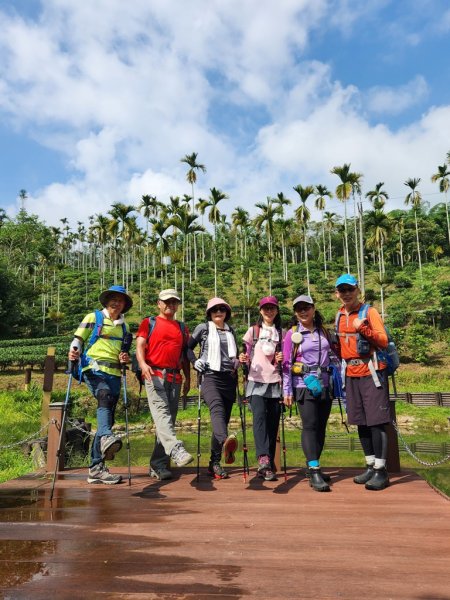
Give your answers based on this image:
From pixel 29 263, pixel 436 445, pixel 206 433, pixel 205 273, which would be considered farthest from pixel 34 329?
pixel 436 445

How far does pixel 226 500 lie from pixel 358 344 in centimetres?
177

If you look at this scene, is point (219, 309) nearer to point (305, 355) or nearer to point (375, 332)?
point (305, 355)

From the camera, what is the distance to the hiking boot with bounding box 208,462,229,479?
4.40 m

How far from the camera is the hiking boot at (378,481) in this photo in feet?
12.5

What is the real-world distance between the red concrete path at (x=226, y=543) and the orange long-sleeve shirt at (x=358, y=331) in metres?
1.05

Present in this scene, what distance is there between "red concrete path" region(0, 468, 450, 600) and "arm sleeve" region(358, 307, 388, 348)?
1269 millimetres

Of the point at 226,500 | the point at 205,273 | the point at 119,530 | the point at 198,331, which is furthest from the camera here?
the point at 205,273

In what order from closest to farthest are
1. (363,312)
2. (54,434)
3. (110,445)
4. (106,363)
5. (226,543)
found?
1. (226,543)
2. (110,445)
3. (363,312)
4. (106,363)
5. (54,434)

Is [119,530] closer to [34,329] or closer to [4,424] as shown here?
[4,424]

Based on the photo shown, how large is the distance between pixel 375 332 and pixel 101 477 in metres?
2.97

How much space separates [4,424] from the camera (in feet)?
42.8

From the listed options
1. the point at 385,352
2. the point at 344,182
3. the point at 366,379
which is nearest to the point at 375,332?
the point at 385,352

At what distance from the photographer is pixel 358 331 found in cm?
394

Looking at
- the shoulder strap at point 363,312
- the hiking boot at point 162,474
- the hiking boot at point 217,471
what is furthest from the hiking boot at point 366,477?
the hiking boot at point 162,474
